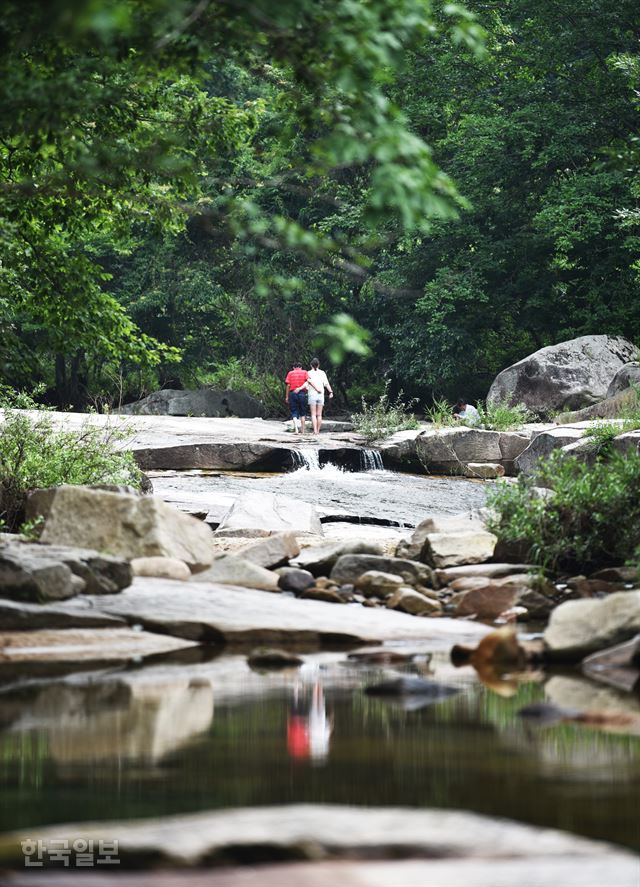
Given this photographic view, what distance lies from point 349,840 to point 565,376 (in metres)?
27.0

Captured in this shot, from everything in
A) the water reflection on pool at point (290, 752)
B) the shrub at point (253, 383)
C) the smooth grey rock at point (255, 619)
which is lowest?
the water reflection on pool at point (290, 752)

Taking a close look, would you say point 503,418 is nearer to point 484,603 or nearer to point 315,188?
point 315,188

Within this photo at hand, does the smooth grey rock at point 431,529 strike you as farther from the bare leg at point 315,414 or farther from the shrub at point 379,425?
the bare leg at point 315,414

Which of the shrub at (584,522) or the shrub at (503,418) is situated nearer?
the shrub at (584,522)

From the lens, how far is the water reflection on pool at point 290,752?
3.54 meters

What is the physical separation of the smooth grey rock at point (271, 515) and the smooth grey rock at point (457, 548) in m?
3.34

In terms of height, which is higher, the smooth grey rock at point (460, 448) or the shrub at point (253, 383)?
the shrub at point (253, 383)

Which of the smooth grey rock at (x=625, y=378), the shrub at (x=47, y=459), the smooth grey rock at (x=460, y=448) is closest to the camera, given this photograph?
the shrub at (x=47, y=459)

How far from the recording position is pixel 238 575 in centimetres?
942

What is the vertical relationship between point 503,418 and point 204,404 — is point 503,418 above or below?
below

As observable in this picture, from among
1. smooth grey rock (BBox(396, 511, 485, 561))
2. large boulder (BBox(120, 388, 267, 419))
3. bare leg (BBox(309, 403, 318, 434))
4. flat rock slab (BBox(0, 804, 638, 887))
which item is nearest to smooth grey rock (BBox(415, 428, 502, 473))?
bare leg (BBox(309, 403, 318, 434))

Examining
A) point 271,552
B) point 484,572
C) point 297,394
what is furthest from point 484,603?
point 297,394

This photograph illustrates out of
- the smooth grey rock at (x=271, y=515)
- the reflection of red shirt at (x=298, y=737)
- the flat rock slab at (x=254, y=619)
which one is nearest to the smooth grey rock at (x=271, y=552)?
the flat rock slab at (x=254, y=619)

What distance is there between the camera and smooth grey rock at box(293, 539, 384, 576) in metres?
10.7
